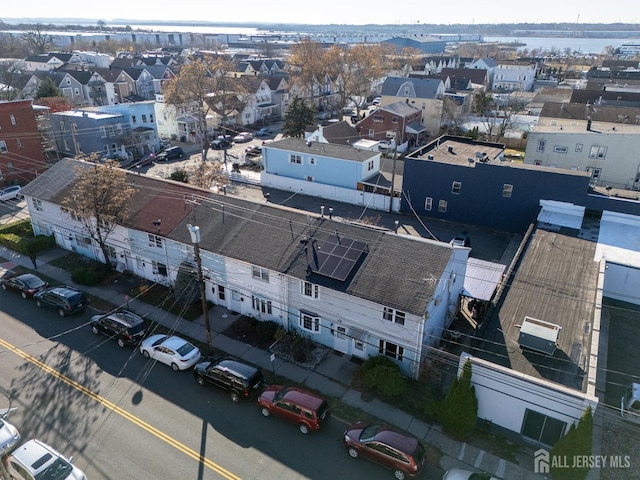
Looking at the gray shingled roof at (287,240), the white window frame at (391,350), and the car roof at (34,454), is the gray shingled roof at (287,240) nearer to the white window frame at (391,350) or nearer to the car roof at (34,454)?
the white window frame at (391,350)

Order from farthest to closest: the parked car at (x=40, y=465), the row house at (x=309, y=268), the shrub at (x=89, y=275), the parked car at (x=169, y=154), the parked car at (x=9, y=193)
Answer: the parked car at (x=169, y=154) → the parked car at (x=9, y=193) → the shrub at (x=89, y=275) → the row house at (x=309, y=268) → the parked car at (x=40, y=465)

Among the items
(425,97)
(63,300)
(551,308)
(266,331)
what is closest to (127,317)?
(63,300)

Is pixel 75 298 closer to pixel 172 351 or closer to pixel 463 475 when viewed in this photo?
pixel 172 351

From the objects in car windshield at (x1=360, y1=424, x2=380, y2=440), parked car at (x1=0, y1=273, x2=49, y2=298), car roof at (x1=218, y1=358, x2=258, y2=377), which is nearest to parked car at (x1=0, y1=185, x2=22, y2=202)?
parked car at (x1=0, y1=273, x2=49, y2=298)

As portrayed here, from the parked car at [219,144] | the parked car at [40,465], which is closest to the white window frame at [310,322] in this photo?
the parked car at [40,465]

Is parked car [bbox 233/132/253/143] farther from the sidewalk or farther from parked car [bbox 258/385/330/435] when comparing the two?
parked car [bbox 258/385/330/435]
